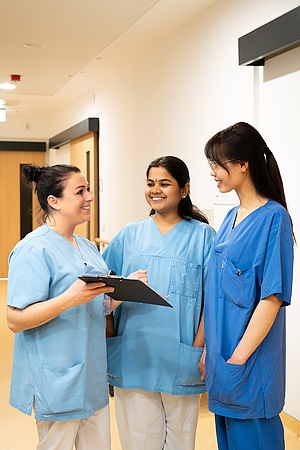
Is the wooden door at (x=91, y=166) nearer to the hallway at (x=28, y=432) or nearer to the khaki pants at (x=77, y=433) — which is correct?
the hallway at (x=28, y=432)

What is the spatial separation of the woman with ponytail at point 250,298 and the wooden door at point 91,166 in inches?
199

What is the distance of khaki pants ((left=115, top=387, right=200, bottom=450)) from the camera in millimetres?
2109

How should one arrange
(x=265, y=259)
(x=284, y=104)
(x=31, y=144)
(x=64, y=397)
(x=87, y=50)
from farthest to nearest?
1. (x=31, y=144)
2. (x=87, y=50)
3. (x=284, y=104)
4. (x=64, y=397)
5. (x=265, y=259)

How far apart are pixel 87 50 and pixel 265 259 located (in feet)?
10.8

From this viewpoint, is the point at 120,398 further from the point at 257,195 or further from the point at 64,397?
the point at 257,195

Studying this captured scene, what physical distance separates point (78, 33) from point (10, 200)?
6045 millimetres

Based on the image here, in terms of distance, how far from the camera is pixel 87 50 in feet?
14.9

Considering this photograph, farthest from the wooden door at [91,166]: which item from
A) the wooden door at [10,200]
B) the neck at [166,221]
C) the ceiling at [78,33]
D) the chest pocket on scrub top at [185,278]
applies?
the chest pocket on scrub top at [185,278]

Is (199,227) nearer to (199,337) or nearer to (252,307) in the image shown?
(199,337)

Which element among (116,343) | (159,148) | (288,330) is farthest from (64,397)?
(159,148)

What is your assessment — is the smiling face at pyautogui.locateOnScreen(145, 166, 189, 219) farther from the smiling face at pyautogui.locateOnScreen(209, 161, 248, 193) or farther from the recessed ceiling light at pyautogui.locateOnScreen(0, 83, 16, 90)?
the recessed ceiling light at pyautogui.locateOnScreen(0, 83, 16, 90)

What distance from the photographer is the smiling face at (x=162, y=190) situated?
211 cm

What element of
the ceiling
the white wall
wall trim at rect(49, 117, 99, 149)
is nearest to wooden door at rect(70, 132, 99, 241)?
wall trim at rect(49, 117, 99, 149)

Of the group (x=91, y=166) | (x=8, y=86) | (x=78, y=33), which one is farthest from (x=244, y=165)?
(x=91, y=166)
